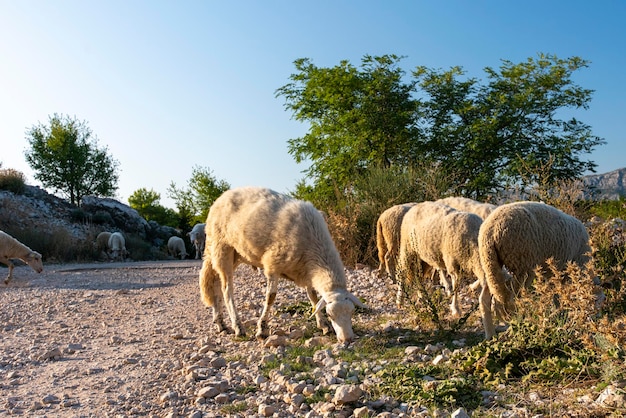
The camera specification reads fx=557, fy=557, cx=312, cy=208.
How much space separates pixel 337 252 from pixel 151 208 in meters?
A: 47.6

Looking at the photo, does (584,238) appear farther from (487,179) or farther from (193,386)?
(487,179)

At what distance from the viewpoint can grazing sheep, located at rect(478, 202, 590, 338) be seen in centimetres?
594

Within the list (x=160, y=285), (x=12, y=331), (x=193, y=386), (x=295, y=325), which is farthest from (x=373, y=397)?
(x=160, y=285)

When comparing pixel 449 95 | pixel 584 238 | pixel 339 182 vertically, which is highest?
pixel 449 95

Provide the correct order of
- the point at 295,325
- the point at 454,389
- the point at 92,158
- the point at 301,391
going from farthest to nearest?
the point at 92,158 < the point at 295,325 < the point at 301,391 < the point at 454,389

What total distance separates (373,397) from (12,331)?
19.4ft

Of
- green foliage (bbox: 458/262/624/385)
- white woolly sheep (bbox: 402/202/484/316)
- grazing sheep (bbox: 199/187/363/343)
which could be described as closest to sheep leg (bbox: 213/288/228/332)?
grazing sheep (bbox: 199/187/363/343)

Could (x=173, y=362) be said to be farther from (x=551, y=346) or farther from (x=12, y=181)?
(x=12, y=181)

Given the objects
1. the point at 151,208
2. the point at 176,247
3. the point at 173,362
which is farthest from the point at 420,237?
the point at 151,208

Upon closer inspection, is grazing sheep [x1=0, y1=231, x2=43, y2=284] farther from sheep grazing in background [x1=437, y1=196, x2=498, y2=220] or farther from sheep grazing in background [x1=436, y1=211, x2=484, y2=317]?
sheep grazing in background [x1=436, y1=211, x2=484, y2=317]

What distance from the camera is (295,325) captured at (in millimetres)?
7641

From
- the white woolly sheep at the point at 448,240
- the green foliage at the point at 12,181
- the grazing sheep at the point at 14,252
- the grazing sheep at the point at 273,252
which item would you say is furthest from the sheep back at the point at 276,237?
the green foliage at the point at 12,181

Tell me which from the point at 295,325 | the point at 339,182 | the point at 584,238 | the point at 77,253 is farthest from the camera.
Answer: the point at 77,253

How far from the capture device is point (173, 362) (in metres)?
6.02
